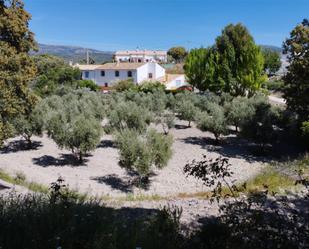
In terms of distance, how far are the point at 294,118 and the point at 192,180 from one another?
986 cm

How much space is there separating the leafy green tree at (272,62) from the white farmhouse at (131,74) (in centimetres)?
1666

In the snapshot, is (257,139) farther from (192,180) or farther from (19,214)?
(19,214)

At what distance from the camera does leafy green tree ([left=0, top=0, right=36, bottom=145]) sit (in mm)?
15273

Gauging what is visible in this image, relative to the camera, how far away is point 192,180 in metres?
14.5

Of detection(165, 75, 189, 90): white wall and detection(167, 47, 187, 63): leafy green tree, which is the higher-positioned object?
detection(167, 47, 187, 63): leafy green tree

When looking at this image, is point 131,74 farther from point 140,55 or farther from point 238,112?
point 238,112

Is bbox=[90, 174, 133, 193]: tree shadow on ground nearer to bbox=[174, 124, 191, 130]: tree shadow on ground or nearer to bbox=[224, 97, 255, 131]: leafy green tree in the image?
bbox=[224, 97, 255, 131]: leafy green tree

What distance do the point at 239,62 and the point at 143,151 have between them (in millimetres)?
27754

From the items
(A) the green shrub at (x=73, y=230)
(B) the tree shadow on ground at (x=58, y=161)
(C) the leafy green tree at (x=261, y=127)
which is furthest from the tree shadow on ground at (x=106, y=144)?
(A) the green shrub at (x=73, y=230)

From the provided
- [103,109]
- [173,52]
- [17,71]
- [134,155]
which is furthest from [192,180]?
[173,52]

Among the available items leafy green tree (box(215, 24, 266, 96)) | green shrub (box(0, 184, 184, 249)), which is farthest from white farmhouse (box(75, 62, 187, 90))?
green shrub (box(0, 184, 184, 249))

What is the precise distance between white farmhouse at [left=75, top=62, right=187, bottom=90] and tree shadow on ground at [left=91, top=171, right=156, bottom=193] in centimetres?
4535

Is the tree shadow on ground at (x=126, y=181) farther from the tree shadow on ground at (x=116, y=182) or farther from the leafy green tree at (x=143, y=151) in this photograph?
the leafy green tree at (x=143, y=151)

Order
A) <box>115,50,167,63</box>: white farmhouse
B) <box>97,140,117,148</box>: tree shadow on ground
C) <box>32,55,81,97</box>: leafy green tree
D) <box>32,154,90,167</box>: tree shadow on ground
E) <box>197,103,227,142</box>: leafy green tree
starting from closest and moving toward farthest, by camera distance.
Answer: <box>32,154,90,167</box>: tree shadow on ground
<box>97,140,117,148</box>: tree shadow on ground
<box>197,103,227,142</box>: leafy green tree
<box>32,55,81,97</box>: leafy green tree
<box>115,50,167,63</box>: white farmhouse
